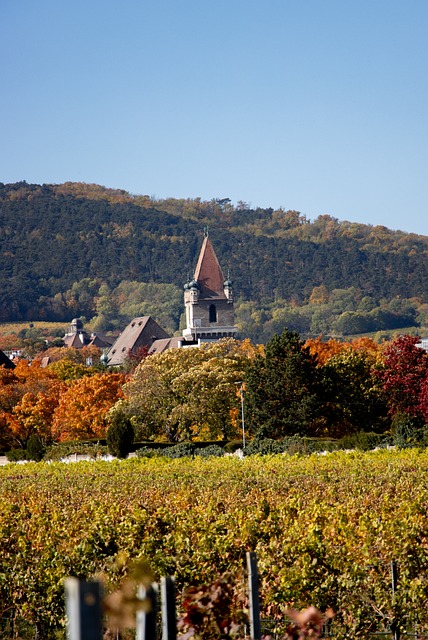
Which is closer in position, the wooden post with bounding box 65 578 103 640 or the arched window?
the wooden post with bounding box 65 578 103 640

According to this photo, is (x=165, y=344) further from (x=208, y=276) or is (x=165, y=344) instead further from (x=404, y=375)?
(x=404, y=375)

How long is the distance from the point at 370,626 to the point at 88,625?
994cm

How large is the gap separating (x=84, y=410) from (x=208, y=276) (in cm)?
8030

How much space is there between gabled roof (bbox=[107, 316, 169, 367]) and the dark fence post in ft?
446

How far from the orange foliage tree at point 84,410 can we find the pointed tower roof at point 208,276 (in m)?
75.5

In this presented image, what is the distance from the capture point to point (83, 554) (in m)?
14.1

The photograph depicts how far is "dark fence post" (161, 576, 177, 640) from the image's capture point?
16.7ft

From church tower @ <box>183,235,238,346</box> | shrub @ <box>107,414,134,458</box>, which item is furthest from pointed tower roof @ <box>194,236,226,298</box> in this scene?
shrub @ <box>107,414,134,458</box>

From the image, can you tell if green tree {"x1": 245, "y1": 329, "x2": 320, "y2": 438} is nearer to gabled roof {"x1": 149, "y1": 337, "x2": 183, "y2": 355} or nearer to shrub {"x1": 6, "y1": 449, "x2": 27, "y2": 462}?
shrub {"x1": 6, "y1": 449, "x2": 27, "y2": 462}

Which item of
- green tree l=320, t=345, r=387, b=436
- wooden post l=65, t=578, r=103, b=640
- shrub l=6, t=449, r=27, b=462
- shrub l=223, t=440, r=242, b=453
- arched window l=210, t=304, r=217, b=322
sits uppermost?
arched window l=210, t=304, r=217, b=322

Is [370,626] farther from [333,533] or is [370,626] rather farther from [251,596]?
[251,596]

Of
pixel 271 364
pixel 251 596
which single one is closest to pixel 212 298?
pixel 271 364

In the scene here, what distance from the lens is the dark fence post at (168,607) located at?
5.09m

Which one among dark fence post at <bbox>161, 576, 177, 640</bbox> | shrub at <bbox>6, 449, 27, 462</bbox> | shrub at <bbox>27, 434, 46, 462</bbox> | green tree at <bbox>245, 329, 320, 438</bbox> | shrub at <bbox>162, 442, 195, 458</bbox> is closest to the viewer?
dark fence post at <bbox>161, 576, 177, 640</bbox>
